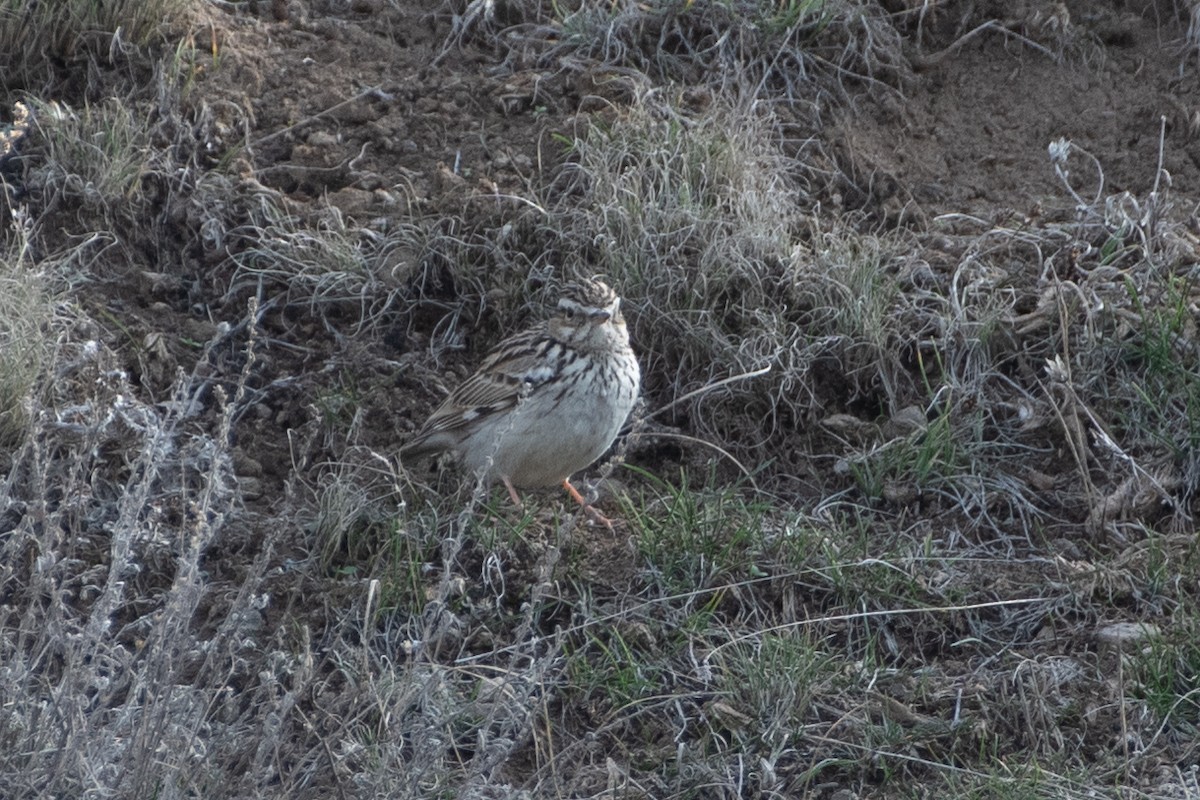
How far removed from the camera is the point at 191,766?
455 centimetres

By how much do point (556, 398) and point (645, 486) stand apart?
21.6 inches

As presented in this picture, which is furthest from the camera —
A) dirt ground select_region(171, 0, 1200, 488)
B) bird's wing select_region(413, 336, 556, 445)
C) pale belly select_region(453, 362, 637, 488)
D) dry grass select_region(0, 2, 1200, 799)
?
dirt ground select_region(171, 0, 1200, 488)

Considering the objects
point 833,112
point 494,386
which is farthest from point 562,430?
point 833,112

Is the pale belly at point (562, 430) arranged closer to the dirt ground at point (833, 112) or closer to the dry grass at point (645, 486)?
the dry grass at point (645, 486)

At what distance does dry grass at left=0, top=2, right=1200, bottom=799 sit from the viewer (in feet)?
16.0

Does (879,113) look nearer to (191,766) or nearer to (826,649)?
(826,649)

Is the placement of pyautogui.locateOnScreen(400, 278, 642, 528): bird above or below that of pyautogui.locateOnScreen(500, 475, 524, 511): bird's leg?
above

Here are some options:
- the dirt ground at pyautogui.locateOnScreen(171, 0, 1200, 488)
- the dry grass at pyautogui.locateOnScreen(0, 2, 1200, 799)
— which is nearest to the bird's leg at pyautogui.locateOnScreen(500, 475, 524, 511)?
the dry grass at pyautogui.locateOnScreen(0, 2, 1200, 799)

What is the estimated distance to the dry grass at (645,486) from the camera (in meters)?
4.86

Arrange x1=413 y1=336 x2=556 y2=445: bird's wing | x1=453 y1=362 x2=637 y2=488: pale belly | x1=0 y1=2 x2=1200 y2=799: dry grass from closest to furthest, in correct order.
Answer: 1. x1=0 y1=2 x2=1200 y2=799: dry grass
2. x1=453 y1=362 x2=637 y2=488: pale belly
3. x1=413 y1=336 x2=556 y2=445: bird's wing

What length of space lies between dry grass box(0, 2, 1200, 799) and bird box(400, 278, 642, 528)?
8.8 inches

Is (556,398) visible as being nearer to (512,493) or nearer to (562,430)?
(562,430)

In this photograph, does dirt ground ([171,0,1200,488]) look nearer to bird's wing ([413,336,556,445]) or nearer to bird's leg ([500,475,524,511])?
bird's wing ([413,336,556,445])

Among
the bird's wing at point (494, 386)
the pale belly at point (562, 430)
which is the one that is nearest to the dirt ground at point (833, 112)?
the bird's wing at point (494, 386)
